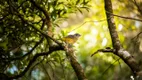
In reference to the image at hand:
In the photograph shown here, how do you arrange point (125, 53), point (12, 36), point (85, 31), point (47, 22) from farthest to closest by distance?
point (85, 31)
point (12, 36)
point (47, 22)
point (125, 53)

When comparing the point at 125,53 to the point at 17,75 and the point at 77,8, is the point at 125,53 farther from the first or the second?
the point at 17,75

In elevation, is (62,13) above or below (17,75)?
above

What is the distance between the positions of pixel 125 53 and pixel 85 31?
13.6 feet

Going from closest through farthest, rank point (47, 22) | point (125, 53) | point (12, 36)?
1. point (125, 53)
2. point (47, 22)
3. point (12, 36)

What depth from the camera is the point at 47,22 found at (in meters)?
2.69

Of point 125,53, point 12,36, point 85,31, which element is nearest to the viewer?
point 125,53

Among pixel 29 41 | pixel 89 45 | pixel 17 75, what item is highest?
pixel 29 41

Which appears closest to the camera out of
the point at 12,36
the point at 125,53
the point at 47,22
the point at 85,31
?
the point at 125,53

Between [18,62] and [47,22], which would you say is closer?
[47,22]

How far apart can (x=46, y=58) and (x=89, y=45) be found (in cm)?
365

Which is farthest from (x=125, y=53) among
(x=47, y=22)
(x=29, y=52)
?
(x=29, y=52)

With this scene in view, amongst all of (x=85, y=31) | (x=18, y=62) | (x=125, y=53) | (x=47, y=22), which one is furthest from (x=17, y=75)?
(x=85, y=31)

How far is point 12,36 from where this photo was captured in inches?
115

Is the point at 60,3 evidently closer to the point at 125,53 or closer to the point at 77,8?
the point at 77,8
